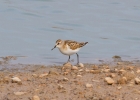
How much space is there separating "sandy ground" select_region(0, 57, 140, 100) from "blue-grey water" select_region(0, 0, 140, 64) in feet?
5.50

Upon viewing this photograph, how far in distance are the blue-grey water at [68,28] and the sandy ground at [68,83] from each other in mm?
1676

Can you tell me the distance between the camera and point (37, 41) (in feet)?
48.9

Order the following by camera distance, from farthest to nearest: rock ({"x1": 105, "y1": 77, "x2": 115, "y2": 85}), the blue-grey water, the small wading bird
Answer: the blue-grey water, the small wading bird, rock ({"x1": 105, "y1": 77, "x2": 115, "y2": 85})

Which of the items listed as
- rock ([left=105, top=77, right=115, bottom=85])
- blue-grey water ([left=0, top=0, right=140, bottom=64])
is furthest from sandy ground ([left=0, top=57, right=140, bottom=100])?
blue-grey water ([left=0, top=0, right=140, bottom=64])

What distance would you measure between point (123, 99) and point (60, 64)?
163 inches

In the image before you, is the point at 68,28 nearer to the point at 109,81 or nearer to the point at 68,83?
the point at 68,83

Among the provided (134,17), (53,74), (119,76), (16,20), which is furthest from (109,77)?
(134,17)

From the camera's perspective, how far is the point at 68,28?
1658 centimetres

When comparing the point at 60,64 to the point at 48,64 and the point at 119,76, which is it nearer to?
the point at 48,64

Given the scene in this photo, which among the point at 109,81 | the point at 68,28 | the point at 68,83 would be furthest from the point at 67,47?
the point at 68,28

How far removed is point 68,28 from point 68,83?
6.90 m

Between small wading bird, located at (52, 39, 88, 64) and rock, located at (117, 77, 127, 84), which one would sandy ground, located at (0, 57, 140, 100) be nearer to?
rock, located at (117, 77, 127, 84)

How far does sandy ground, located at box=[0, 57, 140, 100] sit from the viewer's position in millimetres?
8891

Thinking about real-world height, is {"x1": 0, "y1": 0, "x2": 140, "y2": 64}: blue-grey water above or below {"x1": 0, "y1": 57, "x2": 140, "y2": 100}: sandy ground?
above
